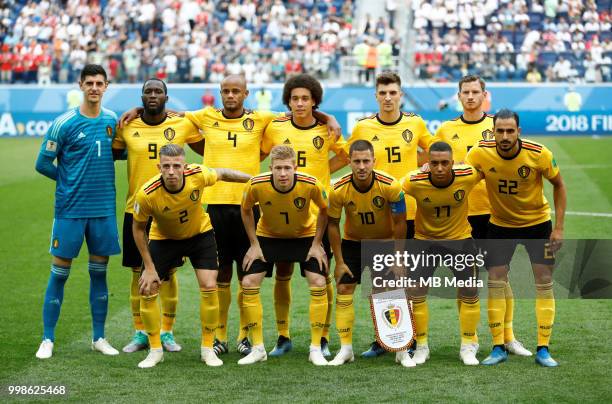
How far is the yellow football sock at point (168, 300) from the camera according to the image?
9.11 metres

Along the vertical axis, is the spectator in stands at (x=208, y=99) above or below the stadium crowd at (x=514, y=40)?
below

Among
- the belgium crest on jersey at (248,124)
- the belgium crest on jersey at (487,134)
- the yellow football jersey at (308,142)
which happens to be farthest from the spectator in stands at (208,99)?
the belgium crest on jersey at (487,134)

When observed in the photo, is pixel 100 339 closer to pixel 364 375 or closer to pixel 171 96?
pixel 364 375

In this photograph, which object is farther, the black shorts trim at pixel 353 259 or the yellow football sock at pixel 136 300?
the yellow football sock at pixel 136 300

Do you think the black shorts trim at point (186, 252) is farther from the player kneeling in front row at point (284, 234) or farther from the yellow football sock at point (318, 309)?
the yellow football sock at point (318, 309)

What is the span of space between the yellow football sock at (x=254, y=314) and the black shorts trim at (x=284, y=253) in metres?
0.18

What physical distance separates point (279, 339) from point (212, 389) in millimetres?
1443

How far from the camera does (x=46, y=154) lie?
870 centimetres

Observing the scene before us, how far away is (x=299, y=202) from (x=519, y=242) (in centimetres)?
183

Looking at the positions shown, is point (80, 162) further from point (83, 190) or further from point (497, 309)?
point (497, 309)

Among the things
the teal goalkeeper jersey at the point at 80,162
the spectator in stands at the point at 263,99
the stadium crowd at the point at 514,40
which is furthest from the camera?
the stadium crowd at the point at 514,40

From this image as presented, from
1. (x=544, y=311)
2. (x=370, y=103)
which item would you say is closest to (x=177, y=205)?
(x=544, y=311)

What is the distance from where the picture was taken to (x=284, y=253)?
8.57m

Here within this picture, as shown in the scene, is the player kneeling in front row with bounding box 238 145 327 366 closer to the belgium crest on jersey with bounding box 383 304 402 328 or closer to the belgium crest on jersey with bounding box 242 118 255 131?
the belgium crest on jersey with bounding box 383 304 402 328
